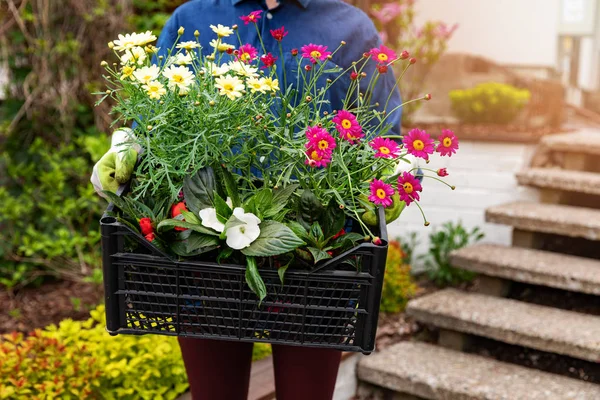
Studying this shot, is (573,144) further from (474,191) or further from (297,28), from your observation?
(297,28)

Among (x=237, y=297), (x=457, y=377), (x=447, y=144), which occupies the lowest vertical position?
(x=457, y=377)

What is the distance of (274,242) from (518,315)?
1983 mm

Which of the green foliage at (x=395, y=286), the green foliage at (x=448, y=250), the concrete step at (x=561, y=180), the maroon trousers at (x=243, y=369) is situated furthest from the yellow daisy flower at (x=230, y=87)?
the concrete step at (x=561, y=180)

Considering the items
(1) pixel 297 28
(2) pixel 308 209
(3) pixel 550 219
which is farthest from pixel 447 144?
Answer: (3) pixel 550 219

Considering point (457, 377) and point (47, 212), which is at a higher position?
point (47, 212)

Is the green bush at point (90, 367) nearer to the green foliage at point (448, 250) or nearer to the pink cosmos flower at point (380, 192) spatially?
the pink cosmos flower at point (380, 192)

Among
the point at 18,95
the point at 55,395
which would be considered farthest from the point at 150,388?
the point at 18,95

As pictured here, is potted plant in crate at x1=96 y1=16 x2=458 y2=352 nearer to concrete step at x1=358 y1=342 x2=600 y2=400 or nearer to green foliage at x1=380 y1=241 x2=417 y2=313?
concrete step at x1=358 y1=342 x2=600 y2=400

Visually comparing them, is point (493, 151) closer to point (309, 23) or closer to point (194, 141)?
point (309, 23)

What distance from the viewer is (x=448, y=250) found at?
136 inches

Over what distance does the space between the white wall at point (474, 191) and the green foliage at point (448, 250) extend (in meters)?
0.09

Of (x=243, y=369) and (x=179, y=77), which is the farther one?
(x=243, y=369)

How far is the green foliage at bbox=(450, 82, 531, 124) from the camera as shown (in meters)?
4.17

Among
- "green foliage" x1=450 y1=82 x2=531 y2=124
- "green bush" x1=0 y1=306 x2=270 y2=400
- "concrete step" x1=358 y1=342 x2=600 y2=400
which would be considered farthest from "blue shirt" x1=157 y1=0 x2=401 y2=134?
"green foliage" x1=450 y1=82 x2=531 y2=124
